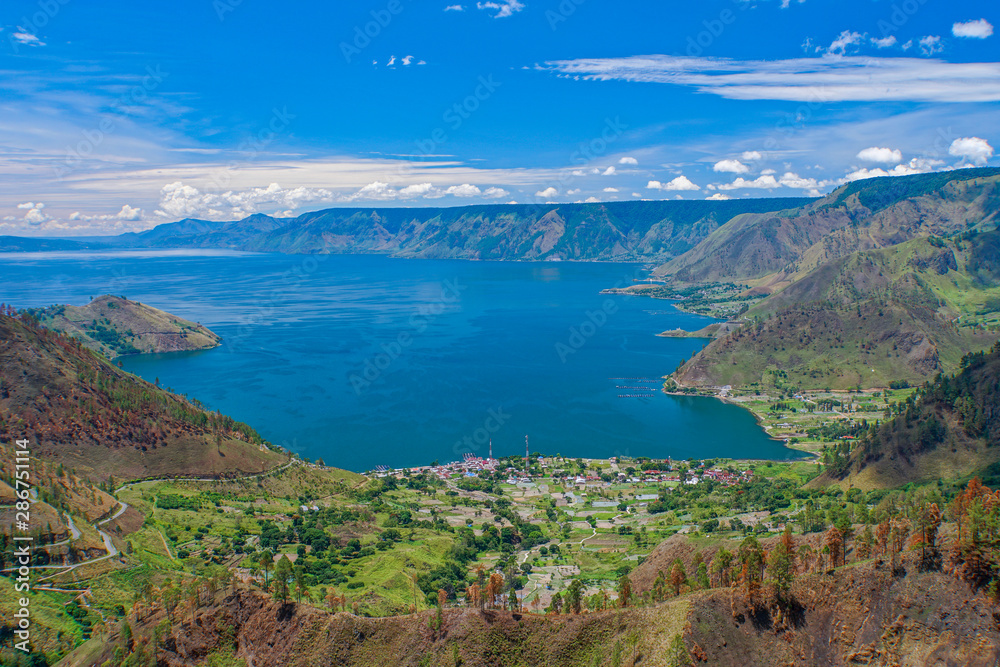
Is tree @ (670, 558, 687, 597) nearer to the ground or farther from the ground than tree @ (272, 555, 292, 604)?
nearer to the ground

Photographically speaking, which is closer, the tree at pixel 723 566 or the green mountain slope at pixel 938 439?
the tree at pixel 723 566

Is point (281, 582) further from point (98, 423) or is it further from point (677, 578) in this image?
point (98, 423)

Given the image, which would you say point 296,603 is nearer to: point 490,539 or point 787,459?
point 490,539

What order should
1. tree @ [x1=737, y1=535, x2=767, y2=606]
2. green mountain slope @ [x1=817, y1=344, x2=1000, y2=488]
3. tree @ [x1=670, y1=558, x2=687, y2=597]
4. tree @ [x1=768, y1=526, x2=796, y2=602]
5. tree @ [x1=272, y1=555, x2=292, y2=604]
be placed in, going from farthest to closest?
green mountain slope @ [x1=817, y1=344, x2=1000, y2=488], tree @ [x1=670, y1=558, x2=687, y2=597], tree @ [x1=272, y1=555, x2=292, y2=604], tree @ [x1=737, y1=535, x2=767, y2=606], tree @ [x1=768, y1=526, x2=796, y2=602]

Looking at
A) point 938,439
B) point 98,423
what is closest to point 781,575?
point 938,439

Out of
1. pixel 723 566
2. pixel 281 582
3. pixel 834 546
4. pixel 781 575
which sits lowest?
pixel 723 566

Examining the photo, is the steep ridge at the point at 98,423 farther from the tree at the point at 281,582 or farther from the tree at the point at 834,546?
the tree at the point at 834,546

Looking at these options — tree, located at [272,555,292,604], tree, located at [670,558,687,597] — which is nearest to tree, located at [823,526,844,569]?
tree, located at [670,558,687,597]

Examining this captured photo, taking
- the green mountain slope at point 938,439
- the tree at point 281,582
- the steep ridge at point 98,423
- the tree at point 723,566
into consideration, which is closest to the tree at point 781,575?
the tree at point 723,566

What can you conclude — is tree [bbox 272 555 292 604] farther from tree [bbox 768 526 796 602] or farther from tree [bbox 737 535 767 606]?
tree [bbox 768 526 796 602]
